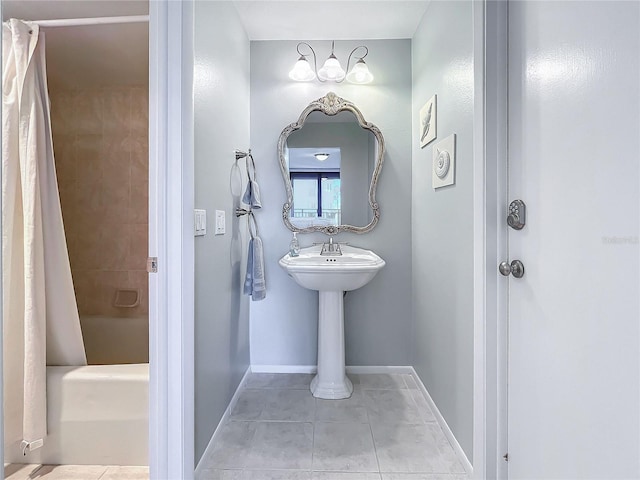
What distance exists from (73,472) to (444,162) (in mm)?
2196

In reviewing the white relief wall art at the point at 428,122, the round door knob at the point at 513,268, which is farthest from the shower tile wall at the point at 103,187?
the round door knob at the point at 513,268

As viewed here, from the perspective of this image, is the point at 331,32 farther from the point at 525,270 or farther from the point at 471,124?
the point at 525,270

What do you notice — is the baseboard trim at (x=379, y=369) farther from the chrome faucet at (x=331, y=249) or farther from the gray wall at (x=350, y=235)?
the chrome faucet at (x=331, y=249)

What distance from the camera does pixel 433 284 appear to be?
1.93 metres

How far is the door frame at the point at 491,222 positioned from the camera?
1.20 m

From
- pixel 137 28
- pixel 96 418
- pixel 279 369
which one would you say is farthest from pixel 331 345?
pixel 137 28

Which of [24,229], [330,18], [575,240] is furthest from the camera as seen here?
[330,18]

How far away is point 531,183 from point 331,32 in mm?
1801

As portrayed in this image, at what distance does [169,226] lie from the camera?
1.26 meters

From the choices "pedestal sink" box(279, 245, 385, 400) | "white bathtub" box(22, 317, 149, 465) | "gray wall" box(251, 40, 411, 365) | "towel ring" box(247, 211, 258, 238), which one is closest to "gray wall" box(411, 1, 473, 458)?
"gray wall" box(251, 40, 411, 365)

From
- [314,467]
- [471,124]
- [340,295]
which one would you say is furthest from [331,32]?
[314,467]

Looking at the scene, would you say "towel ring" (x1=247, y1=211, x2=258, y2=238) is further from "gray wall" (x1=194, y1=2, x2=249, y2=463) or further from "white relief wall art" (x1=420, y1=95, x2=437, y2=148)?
"white relief wall art" (x1=420, y1=95, x2=437, y2=148)

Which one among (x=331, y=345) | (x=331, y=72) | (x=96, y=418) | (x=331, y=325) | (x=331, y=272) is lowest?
(x=96, y=418)

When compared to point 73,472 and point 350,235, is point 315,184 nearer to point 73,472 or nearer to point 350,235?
point 350,235
